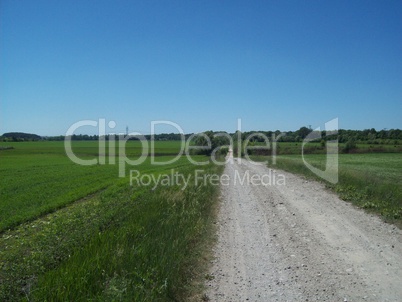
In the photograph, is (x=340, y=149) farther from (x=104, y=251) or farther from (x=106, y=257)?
(x=106, y=257)

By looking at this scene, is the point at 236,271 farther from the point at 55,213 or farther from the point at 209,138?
the point at 209,138

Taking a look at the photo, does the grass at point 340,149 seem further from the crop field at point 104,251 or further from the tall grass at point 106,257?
the tall grass at point 106,257

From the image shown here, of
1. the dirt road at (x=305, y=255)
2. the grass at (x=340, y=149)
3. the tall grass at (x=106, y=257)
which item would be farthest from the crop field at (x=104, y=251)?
the grass at (x=340, y=149)

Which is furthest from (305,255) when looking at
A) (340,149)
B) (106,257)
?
A: (340,149)

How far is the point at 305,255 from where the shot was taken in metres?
7.15

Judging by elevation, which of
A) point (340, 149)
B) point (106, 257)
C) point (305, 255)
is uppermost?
point (340, 149)

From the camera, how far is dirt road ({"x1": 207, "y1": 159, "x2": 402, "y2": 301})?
5.50 m

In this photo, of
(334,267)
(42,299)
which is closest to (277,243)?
(334,267)

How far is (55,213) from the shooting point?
12336 millimetres

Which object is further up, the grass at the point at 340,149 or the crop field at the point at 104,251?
the grass at the point at 340,149

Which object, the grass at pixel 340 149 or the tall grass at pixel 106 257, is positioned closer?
the tall grass at pixel 106 257

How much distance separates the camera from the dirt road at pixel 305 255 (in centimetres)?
550

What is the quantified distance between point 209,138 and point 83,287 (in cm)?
8073

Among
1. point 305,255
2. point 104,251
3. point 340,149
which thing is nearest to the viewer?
point 104,251
